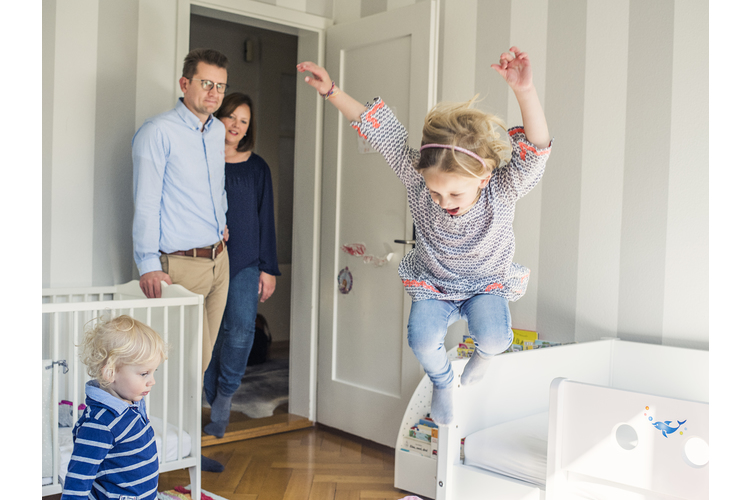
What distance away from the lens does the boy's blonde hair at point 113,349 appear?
1.49 metres

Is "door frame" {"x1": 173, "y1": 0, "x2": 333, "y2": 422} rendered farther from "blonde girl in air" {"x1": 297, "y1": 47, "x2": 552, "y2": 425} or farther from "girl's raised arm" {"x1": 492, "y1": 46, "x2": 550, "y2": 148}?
"girl's raised arm" {"x1": 492, "y1": 46, "x2": 550, "y2": 148}

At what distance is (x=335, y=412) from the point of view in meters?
3.20

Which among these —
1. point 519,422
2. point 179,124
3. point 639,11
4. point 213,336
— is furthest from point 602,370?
point 179,124

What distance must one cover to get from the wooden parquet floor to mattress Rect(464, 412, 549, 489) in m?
0.67

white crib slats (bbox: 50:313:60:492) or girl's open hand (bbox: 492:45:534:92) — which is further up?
girl's open hand (bbox: 492:45:534:92)

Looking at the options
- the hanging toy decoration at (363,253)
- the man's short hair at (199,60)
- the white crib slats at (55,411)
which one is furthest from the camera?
the hanging toy decoration at (363,253)

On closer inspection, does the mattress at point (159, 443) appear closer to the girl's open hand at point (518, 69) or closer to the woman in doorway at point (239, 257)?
the woman in doorway at point (239, 257)

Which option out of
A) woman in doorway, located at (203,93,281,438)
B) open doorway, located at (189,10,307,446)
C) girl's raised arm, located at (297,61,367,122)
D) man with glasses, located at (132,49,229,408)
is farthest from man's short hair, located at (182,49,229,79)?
open doorway, located at (189,10,307,446)

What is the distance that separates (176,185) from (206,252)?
0.30 metres

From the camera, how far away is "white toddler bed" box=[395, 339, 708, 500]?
1.47 m

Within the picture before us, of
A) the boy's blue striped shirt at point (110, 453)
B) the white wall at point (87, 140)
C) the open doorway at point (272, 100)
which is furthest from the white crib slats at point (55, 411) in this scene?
the open doorway at point (272, 100)

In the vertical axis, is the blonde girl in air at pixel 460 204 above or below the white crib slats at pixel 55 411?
above

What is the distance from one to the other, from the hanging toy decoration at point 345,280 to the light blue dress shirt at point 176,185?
30.1 inches

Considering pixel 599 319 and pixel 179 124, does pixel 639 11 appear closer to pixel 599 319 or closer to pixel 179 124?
pixel 599 319
